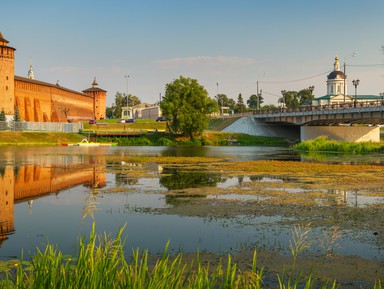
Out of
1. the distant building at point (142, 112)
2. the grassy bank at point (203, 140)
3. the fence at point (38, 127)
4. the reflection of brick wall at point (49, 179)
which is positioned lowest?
the reflection of brick wall at point (49, 179)

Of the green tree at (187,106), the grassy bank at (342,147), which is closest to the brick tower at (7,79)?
the green tree at (187,106)

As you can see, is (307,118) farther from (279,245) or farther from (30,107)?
(279,245)

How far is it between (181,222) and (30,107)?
350ft

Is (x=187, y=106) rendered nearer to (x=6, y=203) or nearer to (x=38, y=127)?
(x=38, y=127)

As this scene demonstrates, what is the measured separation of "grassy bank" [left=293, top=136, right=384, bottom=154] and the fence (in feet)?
159

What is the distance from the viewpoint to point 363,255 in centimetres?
1045

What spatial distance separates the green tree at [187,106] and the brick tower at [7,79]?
1390 inches

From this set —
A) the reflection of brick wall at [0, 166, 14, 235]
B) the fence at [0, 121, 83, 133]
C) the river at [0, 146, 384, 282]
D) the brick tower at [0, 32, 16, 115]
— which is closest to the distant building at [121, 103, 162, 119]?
the brick tower at [0, 32, 16, 115]

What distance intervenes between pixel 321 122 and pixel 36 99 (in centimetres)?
6852

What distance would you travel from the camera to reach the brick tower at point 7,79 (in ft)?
333

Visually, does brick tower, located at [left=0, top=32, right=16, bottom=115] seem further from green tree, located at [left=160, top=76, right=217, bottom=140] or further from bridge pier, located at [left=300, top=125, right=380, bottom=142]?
bridge pier, located at [left=300, top=125, right=380, bottom=142]

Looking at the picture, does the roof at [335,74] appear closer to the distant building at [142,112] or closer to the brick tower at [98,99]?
the distant building at [142,112]

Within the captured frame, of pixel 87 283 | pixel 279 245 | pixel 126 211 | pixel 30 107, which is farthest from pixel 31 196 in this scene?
pixel 30 107

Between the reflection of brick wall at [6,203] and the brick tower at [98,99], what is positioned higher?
the brick tower at [98,99]
